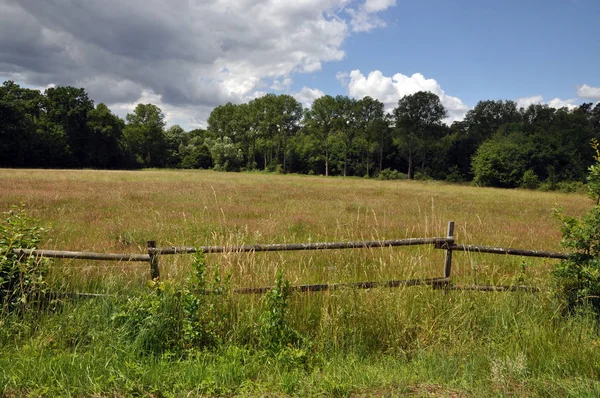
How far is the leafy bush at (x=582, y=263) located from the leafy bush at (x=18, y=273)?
7.06m

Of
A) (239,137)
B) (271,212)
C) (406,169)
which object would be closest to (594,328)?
(271,212)

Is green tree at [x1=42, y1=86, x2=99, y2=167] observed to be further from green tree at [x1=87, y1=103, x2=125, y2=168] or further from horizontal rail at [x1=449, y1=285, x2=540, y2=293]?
horizontal rail at [x1=449, y1=285, x2=540, y2=293]

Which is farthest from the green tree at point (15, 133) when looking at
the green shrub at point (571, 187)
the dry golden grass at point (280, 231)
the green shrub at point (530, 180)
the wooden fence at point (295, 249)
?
the green shrub at point (571, 187)

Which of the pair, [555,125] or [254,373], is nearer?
[254,373]

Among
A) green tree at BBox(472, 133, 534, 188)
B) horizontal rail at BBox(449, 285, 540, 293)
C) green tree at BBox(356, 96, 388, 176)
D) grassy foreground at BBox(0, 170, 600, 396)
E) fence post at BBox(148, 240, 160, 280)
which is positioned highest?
green tree at BBox(356, 96, 388, 176)

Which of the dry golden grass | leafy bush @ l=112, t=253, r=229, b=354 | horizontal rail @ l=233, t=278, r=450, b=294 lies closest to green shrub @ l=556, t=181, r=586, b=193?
the dry golden grass

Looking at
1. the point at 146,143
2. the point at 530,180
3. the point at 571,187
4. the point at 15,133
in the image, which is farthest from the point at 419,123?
the point at 15,133

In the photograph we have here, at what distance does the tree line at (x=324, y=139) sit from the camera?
6062 cm

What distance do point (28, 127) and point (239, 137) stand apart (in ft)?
146

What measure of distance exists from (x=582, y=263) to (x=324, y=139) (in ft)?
253

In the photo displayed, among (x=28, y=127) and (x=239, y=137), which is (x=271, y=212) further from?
(x=239, y=137)

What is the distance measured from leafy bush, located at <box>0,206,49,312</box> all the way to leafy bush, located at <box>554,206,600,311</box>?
7.06 metres

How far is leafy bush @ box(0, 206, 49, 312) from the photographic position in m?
4.59

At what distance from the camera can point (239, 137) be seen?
92.0 m
